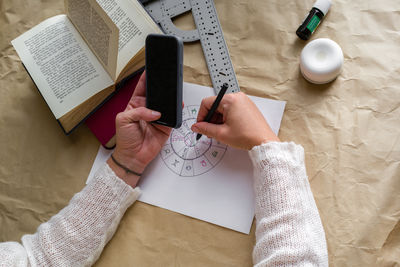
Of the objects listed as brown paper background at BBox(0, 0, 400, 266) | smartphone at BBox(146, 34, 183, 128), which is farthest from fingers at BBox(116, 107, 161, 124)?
brown paper background at BBox(0, 0, 400, 266)

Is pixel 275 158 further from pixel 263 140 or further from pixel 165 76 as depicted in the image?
pixel 165 76

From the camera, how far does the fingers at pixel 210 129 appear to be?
2.30 ft

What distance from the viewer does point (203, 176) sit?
2.43ft

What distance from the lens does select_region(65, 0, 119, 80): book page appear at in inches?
26.3

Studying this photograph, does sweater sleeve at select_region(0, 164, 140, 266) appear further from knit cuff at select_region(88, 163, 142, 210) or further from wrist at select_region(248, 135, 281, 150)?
wrist at select_region(248, 135, 281, 150)

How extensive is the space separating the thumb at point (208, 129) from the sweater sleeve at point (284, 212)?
3.1 inches

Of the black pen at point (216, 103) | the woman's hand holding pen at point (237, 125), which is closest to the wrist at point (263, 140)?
the woman's hand holding pen at point (237, 125)

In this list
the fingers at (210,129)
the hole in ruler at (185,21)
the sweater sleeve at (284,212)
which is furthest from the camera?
the hole in ruler at (185,21)

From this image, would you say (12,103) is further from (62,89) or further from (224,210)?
(224,210)

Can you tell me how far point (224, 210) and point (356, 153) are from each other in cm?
30

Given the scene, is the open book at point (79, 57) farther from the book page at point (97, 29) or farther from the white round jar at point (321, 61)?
the white round jar at point (321, 61)

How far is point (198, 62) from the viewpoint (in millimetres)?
808

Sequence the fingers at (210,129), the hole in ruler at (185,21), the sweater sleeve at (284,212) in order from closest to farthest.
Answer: the sweater sleeve at (284,212)
the fingers at (210,129)
the hole in ruler at (185,21)

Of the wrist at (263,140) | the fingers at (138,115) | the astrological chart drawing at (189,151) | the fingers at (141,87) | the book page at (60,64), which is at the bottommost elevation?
the astrological chart drawing at (189,151)
